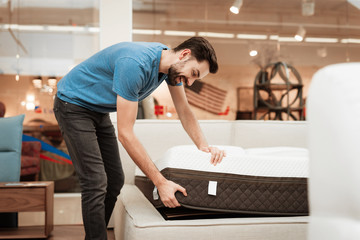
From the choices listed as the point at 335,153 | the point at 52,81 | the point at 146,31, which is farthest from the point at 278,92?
the point at 335,153

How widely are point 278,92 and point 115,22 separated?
2.09 meters

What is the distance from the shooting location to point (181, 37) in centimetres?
400

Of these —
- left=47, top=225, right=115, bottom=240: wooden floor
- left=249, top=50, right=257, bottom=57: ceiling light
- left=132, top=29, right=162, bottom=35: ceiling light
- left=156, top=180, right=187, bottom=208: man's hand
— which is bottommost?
left=47, top=225, right=115, bottom=240: wooden floor

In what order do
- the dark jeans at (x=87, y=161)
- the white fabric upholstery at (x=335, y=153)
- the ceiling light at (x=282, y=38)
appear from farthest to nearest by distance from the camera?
the ceiling light at (x=282, y=38), the dark jeans at (x=87, y=161), the white fabric upholstery at (x=335, y=153)

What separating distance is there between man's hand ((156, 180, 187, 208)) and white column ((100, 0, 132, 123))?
216 cm

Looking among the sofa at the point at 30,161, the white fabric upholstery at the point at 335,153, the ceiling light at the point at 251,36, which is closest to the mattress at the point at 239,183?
the white fabric upholstery at the point at 335,153

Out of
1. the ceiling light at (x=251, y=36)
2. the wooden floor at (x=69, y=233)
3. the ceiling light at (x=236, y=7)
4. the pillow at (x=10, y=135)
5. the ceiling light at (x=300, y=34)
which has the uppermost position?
the ceiling light at (x=236, y=7)

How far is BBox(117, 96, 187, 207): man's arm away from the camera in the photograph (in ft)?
4.40

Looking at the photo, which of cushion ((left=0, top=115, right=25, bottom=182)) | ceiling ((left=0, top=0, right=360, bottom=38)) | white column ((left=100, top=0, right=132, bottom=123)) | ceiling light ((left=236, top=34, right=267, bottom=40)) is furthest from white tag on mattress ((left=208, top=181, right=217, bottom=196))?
ceiling light ((left=236, top=34, right=267, bottom=40))

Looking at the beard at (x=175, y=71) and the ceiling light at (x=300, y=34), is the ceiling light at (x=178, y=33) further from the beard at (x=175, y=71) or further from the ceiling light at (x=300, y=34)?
the beard at (x=175, y=71)

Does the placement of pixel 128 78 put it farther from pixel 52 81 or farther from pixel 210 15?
pixel 210 15

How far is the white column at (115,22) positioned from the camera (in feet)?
10.8

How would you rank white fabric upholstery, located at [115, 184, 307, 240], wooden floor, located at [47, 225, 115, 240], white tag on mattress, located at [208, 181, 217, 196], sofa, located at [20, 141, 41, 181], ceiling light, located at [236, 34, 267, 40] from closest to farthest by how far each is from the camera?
white fabric upholstery, located at [115, 184, 307, 240], white tag on mattress, located at [208, 181, 217, 196], wooden floor, located at [47, 225, 115, 240], sofa, located at [20, 141, 41, 181], ceiling light, located at [236, 34, 267, 40]

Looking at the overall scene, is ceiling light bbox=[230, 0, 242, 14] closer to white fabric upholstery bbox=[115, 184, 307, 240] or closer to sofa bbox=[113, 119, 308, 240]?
sofa bbox=[113, 119, 308, 240]
